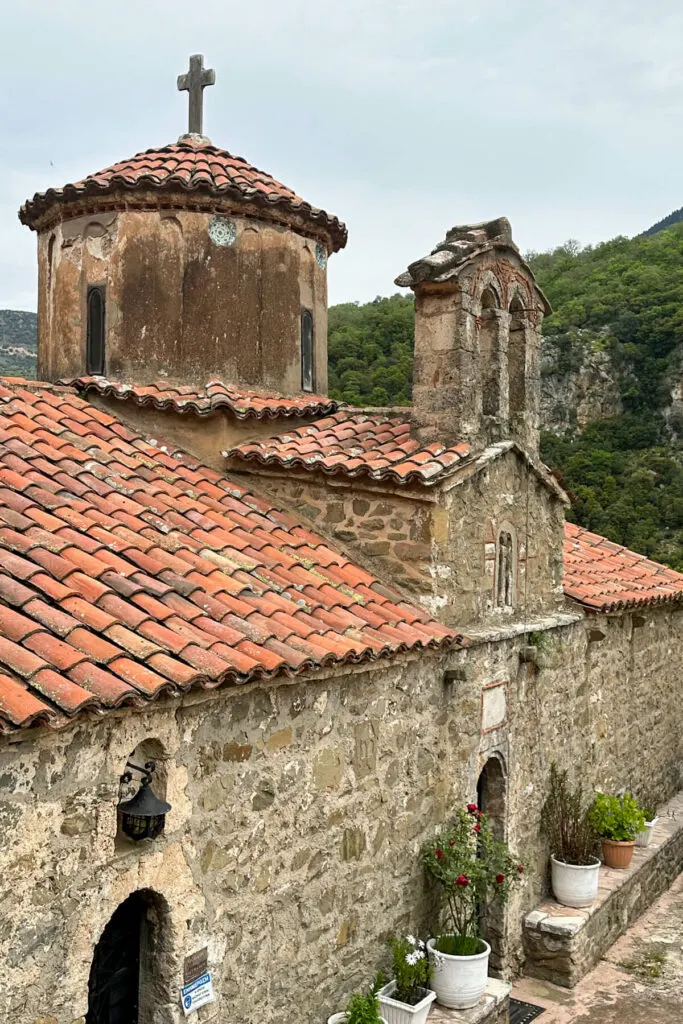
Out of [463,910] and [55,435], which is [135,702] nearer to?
[55,435]

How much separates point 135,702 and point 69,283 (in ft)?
18.3

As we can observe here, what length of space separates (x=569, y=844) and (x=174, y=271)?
6.21 meters

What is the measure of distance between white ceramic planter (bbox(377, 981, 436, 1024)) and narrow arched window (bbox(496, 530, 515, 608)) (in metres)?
3.01

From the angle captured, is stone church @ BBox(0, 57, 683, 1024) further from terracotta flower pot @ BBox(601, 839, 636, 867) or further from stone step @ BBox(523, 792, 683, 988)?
terracotta flower pot @ BBox(601, 839, 636, 867)

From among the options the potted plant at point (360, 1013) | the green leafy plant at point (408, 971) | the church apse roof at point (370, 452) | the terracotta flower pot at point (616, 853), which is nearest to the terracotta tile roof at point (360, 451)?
the church apse roof at point (370, 452)

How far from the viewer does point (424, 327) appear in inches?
286

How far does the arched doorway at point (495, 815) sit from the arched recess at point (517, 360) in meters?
2.97

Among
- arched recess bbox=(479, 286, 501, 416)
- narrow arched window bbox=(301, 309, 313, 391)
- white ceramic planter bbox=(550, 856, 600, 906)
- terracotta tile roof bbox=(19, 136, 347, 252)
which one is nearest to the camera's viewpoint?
arched recess bbox=(479, 286, 501, 416)

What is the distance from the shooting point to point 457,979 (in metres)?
6.12

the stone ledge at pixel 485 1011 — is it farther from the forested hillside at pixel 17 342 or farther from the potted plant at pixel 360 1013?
the forested hillside at pixel 17 342

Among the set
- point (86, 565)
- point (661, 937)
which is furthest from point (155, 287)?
point (661, 937)

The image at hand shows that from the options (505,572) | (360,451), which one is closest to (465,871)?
(505,572)

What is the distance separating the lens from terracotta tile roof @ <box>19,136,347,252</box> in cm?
807

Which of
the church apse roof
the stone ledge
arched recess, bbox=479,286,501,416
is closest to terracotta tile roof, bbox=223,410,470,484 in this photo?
the church apse roof
